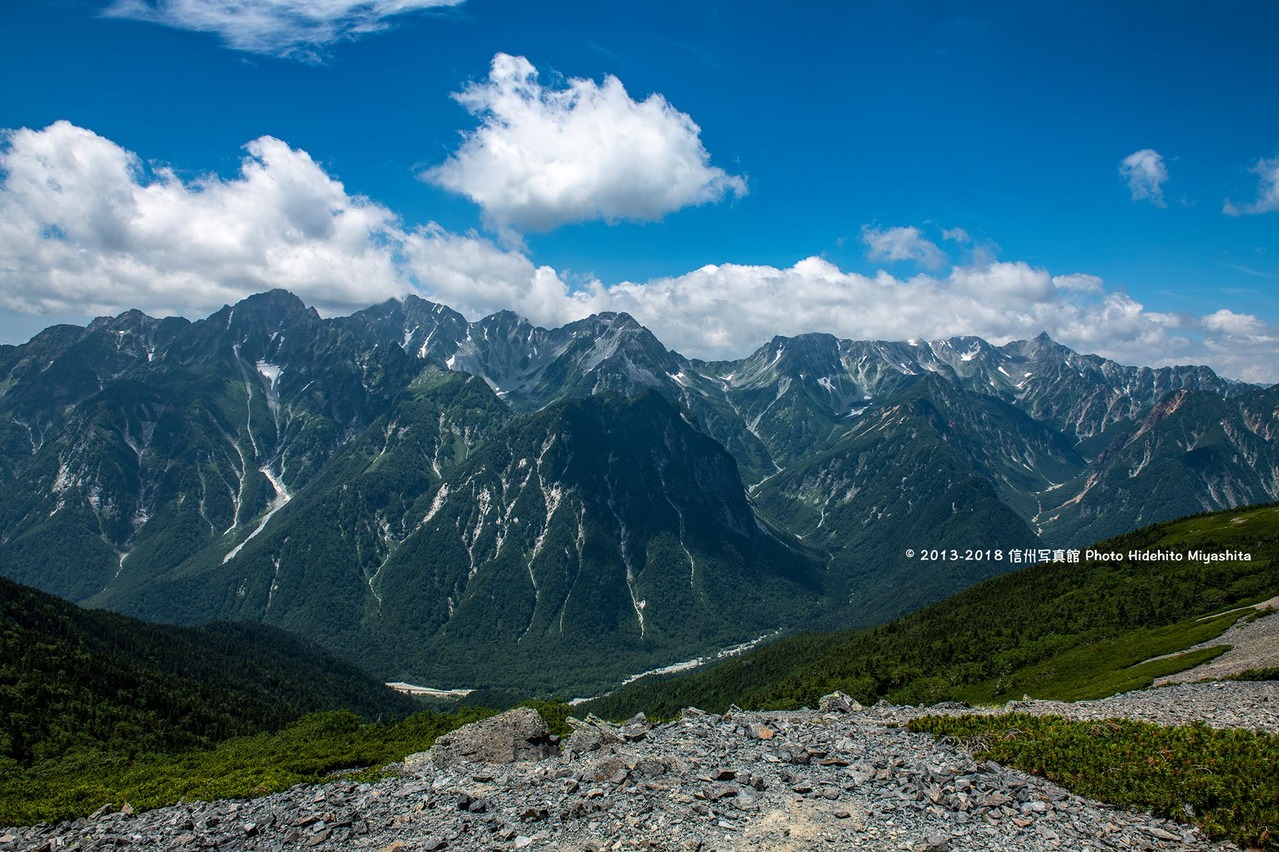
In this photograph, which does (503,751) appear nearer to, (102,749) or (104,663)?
(102,749)

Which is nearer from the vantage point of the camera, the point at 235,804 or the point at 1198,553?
the point at 235,804

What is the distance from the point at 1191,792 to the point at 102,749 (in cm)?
11581

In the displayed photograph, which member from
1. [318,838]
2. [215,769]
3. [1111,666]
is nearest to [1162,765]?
[318,838]

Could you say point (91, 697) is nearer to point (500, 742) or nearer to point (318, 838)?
point (500, 742)

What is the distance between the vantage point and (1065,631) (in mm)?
123500

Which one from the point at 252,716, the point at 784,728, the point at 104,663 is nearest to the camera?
the point at 784,728

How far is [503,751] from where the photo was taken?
55562mm

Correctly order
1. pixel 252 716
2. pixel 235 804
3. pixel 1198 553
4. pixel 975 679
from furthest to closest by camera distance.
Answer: pixel 1198 553, pixel 252 716, pixel 975 679, pixel 235 804

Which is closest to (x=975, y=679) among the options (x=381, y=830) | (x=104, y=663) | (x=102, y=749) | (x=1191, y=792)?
(x=1191, y=792)

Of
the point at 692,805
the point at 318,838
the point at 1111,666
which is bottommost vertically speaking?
the point at 1111,666

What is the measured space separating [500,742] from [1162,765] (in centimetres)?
4462

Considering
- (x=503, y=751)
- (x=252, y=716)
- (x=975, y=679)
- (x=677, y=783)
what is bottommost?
(x=252, y=716)

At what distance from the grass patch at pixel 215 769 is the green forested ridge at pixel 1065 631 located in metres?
60.3

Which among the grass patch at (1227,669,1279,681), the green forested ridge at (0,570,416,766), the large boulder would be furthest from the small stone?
the grass patch at (1227,669,1279,681)
